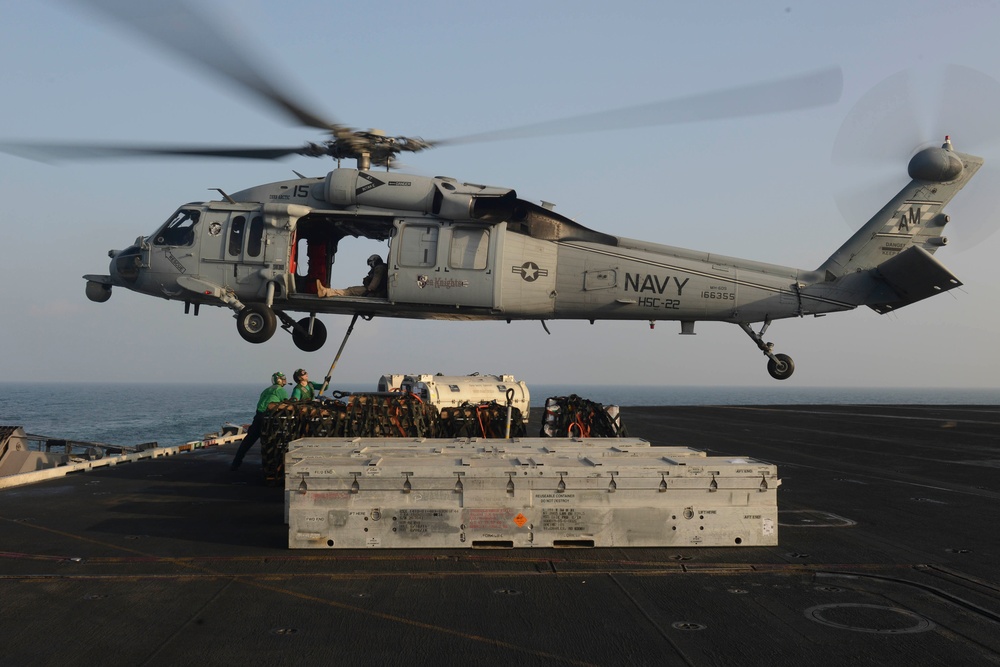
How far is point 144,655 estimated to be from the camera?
6238 millimetres

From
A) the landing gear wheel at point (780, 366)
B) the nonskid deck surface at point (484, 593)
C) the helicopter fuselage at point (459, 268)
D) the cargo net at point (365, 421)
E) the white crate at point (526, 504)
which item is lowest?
the nonskid deck surface at point (484, 593)

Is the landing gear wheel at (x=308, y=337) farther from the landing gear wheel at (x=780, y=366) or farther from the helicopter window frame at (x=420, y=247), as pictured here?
the landing gear wheel at (x=780, y=366)

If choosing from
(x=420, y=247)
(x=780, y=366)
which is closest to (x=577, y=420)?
(x=420, y=247)

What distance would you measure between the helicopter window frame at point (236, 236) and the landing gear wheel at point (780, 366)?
1339 cm

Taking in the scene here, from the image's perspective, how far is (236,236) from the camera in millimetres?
19703

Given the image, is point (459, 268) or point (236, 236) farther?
point (236, 236)

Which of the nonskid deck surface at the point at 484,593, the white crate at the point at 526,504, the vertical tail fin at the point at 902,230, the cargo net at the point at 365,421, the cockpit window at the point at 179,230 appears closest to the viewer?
the nonskid deck surface at the point at 484,593

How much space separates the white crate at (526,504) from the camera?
9.67 m

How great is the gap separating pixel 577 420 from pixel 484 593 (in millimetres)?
8788

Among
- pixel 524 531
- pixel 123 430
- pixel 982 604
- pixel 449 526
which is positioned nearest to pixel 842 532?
pixel 982 604

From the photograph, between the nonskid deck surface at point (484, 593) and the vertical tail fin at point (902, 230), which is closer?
the nonskid deck surface at point (484, 593)

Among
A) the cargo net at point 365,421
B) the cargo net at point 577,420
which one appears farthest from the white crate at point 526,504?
the cargo net at point 577,420

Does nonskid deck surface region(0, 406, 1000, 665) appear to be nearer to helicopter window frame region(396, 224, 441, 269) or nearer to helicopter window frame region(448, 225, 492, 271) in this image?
helicopter window frame region(396, 224, 441, 269)

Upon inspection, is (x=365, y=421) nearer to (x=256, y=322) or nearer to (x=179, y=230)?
(x=256, y=322)
